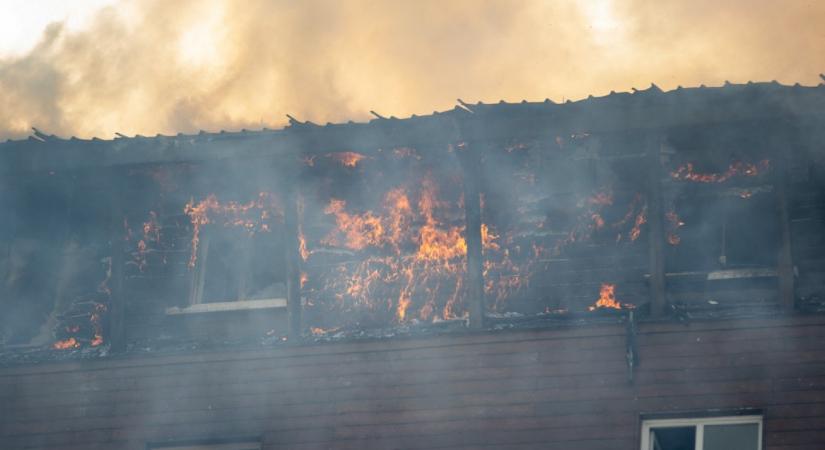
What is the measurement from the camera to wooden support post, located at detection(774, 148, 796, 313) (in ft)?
34.3

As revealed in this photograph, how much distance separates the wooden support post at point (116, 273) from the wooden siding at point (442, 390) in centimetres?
32

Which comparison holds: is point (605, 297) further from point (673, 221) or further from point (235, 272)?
point (235, 272)

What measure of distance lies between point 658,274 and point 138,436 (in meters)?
6.66

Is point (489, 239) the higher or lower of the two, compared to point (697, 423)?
higher

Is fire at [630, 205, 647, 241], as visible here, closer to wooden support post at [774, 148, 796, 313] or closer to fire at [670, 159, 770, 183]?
fire at [670, 159, 770, 183]

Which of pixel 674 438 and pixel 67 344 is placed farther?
pixel 67 344

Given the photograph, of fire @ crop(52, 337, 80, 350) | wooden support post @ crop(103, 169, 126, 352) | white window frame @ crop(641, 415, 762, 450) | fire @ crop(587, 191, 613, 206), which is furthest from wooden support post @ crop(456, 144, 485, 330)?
fire @ crop(52, 337, 80, 350)

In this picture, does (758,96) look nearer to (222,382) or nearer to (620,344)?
Result: (620,344)

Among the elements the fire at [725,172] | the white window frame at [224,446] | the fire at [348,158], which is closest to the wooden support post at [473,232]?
the fire at [348,158]

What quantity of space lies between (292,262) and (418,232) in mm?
1622

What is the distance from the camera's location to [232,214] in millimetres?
11984

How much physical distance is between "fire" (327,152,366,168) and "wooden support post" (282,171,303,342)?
25.0 inches

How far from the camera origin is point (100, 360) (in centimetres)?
1153

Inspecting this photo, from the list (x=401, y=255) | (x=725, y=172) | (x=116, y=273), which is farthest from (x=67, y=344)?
(x=725, y=172)
